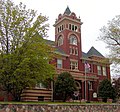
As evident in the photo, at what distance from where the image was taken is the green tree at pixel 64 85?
34531mm

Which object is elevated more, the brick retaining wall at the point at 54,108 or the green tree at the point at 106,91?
the green tree at the point at 106,91

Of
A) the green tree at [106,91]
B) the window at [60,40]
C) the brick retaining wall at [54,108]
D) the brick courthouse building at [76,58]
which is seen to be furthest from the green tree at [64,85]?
the window at [60,40]

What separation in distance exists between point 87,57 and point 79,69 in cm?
399

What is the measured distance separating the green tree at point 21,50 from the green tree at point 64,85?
8080 millimetres

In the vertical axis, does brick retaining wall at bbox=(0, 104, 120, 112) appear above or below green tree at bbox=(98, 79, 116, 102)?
below

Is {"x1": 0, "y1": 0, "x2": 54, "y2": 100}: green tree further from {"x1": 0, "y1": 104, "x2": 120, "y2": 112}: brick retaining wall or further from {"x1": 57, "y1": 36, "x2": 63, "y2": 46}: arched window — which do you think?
{"x1": 57, "y1": 36, "x2": 63, "y2": 46}: arched window

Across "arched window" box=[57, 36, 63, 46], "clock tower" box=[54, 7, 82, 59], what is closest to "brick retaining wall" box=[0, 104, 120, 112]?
"clock tower" box=[54, 7, 82, 59]

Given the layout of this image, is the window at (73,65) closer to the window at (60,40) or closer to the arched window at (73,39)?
the arched window at (73,39)

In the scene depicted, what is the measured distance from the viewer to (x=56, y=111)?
1873 centimetres

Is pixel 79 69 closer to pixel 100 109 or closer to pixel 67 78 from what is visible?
pixel 67 78

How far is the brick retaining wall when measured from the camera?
52.1 ft

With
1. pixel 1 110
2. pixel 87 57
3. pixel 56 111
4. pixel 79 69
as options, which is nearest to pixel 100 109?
pixel 56 111

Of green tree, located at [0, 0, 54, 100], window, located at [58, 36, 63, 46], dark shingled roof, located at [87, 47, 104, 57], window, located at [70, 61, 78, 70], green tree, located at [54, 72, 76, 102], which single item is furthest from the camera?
dark shingled roof, located at [87, 47, 104, 57]

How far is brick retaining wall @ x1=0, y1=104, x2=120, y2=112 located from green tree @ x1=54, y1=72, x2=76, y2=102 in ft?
33.3
